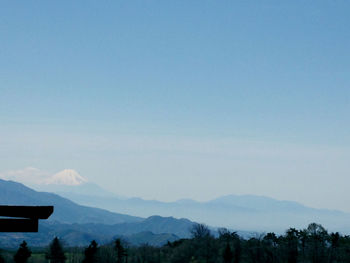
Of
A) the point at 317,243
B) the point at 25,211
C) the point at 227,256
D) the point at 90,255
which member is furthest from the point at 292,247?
the point at 25,211

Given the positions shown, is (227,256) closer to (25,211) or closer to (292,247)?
(292,247)

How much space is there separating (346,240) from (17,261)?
394 feet

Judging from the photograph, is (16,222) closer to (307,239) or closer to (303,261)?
(303,261)

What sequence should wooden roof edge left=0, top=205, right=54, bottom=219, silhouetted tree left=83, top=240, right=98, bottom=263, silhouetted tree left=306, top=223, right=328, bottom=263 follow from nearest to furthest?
wooden roof edge left=0, top=205, right=54, bottom=219 → silhouetted tree left=306, top=223, right=328, bottom=263 → silhouetted tree left=83, top=240, right=98, bottom=263

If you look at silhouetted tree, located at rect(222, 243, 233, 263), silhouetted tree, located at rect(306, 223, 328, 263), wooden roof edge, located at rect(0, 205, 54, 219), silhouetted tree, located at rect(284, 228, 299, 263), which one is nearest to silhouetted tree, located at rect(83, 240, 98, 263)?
silhouetted tree, located at rect(222, 243, 233, 263)

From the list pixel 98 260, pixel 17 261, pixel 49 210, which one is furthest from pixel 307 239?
pixel 49 210

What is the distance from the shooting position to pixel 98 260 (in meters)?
199

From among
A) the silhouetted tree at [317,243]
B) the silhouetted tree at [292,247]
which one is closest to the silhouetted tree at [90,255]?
the silhouetted tree at [292,247]

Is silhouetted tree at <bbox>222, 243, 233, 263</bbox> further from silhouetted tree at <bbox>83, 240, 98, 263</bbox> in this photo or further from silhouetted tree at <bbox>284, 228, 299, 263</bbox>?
silhouetted tree at <bbox>83, 240, 98, 263</bbox>


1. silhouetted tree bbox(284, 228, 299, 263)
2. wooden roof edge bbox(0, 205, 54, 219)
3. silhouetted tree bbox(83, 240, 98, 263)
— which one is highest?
wooden roof edge bbox(0, 205, 54, 219)

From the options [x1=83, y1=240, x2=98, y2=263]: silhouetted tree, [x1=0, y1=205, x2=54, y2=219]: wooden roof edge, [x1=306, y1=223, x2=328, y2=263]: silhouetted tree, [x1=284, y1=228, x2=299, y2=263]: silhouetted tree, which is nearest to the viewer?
[x1=0, y1=205, x2=54, y2=219]: wooden roof edge

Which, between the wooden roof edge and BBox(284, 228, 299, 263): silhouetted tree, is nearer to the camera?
the wooden roof edge

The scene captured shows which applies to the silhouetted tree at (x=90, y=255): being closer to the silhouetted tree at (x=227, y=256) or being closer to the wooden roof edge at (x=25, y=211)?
the silhouetted tree at (x=227, y=256)

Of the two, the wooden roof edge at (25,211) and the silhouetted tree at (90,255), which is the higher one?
the wooden roof edge at (25,211)
